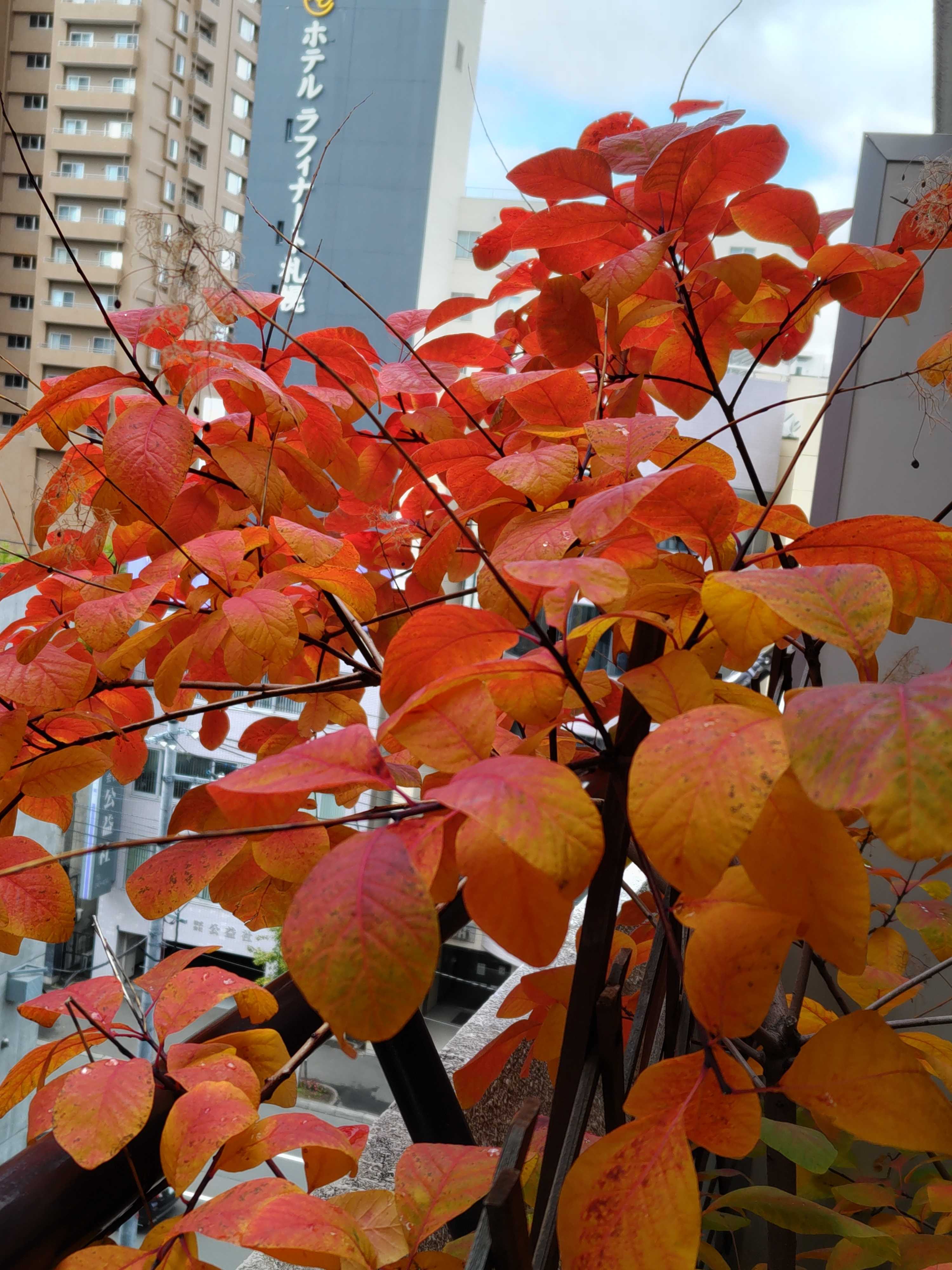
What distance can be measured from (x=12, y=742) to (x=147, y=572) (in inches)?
3.4

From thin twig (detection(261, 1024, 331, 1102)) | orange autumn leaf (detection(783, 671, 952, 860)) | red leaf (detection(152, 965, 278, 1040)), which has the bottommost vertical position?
thin twig (detection(261, 1024, 331, 1102))

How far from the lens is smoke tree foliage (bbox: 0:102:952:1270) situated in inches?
7.1

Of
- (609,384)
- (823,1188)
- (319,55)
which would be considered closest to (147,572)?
(609,384)

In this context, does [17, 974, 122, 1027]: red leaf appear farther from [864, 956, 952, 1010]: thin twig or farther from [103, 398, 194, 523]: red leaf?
[864, 956, 952, 1010]: thin twig

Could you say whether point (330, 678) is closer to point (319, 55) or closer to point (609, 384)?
point (609, 384)

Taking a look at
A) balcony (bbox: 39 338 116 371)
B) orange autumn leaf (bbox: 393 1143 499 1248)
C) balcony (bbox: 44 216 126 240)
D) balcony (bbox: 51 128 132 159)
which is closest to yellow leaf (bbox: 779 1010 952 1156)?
orange autumn leaf (bbox: 393 1143 499 1248)

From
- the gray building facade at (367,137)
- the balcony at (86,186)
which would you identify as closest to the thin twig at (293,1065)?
the balcony at (86,186)

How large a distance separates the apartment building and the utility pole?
184cm

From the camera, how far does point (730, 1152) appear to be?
219 millimetres

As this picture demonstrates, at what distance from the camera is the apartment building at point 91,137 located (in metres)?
2.68

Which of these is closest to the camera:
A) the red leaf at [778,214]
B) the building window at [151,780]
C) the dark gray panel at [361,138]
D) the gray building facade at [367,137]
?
the red leaf at [778,214]

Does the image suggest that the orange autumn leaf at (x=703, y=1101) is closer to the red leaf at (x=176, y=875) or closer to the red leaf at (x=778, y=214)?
the red leaf at (x=176, y=875)

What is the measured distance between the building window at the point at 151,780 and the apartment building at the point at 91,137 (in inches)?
64.2

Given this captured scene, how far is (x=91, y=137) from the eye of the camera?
11.0 feet
